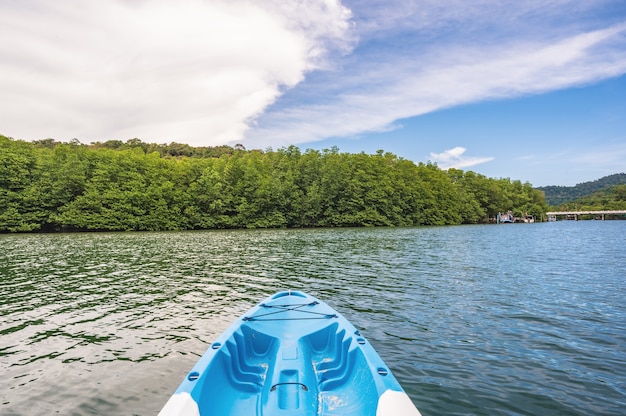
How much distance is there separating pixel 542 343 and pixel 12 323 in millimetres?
13133

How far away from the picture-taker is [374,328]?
8.98 meters

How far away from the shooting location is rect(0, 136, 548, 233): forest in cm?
5569

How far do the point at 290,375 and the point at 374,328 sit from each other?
414cm

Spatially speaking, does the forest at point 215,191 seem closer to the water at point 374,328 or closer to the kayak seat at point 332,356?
the water at point 374,328

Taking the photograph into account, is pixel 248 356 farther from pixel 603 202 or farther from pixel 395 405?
pixel 603 202

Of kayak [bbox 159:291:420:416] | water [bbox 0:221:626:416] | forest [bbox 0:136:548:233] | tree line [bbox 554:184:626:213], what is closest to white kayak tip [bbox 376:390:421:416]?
kayak [bbox 159:291:420:416]

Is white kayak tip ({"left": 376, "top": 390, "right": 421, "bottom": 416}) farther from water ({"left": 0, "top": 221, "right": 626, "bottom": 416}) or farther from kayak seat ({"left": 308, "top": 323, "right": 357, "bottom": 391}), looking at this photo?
water ({"left": 0, "top": 221, "right": 626, "bottom": 416})

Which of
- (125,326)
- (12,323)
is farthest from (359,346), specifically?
(12,323)

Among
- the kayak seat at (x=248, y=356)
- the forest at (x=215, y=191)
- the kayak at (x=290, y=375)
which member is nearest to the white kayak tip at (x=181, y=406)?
the kayak at (x=290, y=375)

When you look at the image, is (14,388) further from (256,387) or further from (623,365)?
(623,365)

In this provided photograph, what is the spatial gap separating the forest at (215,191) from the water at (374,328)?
43416 millimetres

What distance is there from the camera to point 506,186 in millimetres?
124125

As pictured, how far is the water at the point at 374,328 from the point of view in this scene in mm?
5719

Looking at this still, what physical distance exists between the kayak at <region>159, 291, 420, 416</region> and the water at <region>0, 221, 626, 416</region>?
4.05 feet
